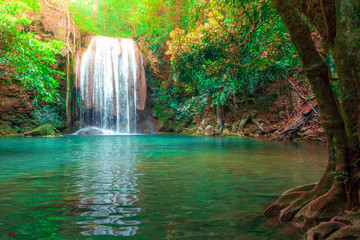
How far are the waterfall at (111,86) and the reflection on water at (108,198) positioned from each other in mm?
19836

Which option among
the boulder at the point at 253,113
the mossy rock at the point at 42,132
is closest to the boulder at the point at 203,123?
the boulder at the point at 253,113

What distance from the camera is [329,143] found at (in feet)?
10.0

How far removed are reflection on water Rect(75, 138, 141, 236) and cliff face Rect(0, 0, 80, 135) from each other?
17886mm

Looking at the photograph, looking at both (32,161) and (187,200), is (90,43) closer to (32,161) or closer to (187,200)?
(32,161)

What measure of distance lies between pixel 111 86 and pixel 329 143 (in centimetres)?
2504

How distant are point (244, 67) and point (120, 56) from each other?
21.2 meters

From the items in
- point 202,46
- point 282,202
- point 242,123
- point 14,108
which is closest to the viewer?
point 282,202

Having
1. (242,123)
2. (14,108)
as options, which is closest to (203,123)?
(242,123)

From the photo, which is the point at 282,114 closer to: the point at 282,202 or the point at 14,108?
the point at 282,202

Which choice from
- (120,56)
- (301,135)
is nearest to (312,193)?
(301,135)

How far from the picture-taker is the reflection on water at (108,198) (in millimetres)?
2836

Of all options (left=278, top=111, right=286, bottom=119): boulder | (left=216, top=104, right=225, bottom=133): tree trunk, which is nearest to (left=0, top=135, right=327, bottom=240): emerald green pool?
(left=278, top=111, right=286, bottom=119): boulder

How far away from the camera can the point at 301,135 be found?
15875 mm

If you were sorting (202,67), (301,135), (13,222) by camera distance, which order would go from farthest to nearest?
(301,135) → (202,67) → (13,222)
